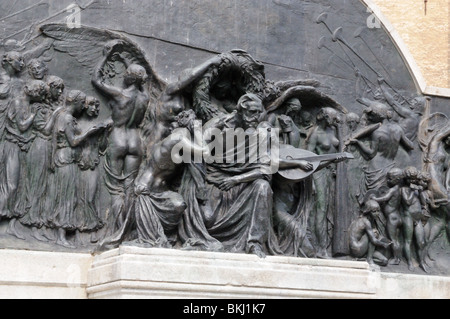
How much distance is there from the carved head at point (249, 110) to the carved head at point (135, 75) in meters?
0.91

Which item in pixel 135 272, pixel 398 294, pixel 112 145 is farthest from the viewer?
pixel 398 294

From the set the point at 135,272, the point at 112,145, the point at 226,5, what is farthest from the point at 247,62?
the point at 135,272

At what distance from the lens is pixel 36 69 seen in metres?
8.45

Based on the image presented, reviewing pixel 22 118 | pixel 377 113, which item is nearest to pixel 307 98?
pixel 377 113

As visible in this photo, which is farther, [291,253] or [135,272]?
[291,253]

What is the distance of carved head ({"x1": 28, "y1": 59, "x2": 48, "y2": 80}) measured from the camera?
27.8 feet

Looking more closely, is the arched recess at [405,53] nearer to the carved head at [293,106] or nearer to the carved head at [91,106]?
the carved head at [293,106]

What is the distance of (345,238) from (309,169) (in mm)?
916

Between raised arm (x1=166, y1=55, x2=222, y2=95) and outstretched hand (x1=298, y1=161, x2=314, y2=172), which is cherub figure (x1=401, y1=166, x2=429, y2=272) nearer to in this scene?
outstretched hand (x1=298, y1=161, x2=314, y2=172)

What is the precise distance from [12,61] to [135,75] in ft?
3.54

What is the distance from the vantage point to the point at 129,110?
870cm

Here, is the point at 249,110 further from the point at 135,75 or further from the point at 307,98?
the point at 135,75

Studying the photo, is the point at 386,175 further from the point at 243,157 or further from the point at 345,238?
the point at 243,157

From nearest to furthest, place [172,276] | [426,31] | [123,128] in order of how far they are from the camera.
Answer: [172,276] < [123,128] < [426,31]
